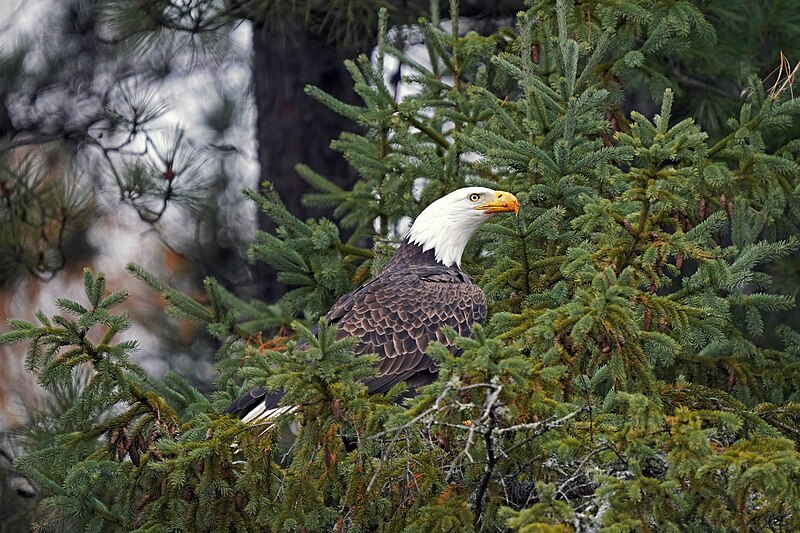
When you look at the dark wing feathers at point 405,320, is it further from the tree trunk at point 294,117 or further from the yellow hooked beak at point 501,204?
the tree trunk at point 294,117

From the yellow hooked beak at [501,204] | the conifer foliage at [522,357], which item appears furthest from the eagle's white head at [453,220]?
the conifer foliage at [522,357]

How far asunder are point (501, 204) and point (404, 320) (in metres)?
0.75

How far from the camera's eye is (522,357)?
A: 3.73 metres

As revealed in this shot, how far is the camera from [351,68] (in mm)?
6355

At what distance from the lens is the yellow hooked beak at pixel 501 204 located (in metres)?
5.49

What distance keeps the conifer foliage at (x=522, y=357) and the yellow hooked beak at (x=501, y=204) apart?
0.21ft

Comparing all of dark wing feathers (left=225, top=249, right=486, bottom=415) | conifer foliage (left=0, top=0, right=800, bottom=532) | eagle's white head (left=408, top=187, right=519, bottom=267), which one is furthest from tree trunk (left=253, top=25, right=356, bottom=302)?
dark wing feathers (left=225, top=249, right=486, bottom=415)

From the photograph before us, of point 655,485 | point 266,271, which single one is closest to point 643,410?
point 655,485

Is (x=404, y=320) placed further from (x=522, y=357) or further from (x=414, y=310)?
(x=522, y=357)

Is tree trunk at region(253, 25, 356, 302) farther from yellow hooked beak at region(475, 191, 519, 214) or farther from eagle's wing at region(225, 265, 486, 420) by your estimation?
yellow hooked beak at region(475, 191, 519, 214)

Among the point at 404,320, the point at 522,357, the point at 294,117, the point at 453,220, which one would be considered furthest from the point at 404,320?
A: the point at 294,117

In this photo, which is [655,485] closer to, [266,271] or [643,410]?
[643,410]

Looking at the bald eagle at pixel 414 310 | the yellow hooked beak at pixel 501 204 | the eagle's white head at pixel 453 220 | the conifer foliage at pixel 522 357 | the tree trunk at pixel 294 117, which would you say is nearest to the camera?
the conifer foliage at pixel 522 357

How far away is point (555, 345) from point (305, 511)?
109 cm
